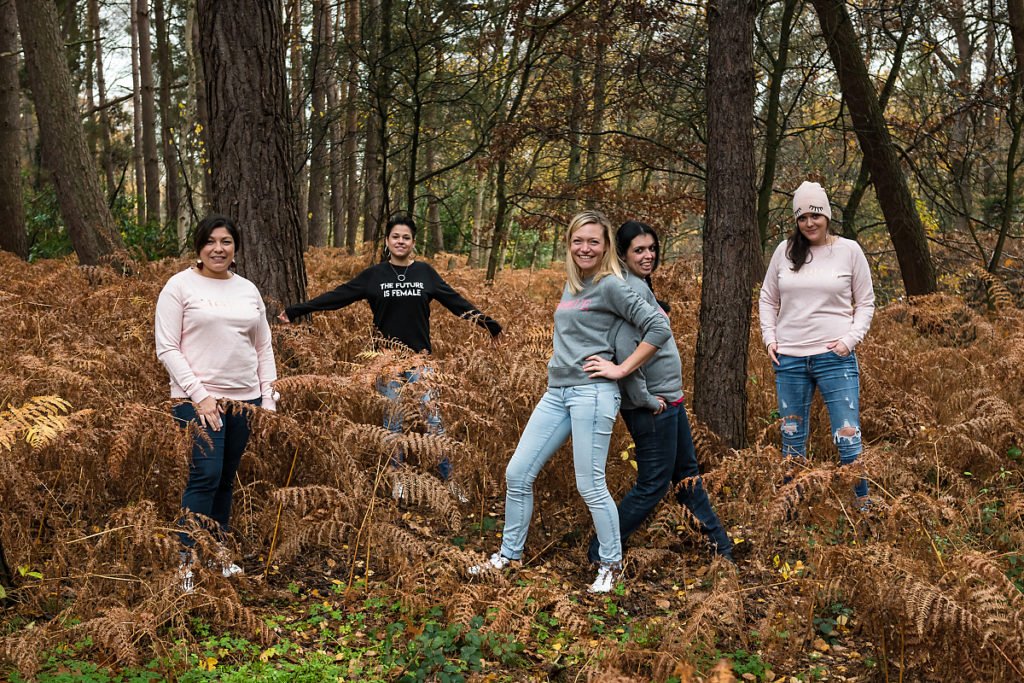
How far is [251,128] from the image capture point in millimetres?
6180

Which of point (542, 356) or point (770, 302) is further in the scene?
point (542, 356)

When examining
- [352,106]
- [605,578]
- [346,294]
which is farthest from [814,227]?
[352,106]

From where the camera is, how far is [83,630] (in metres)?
3.50

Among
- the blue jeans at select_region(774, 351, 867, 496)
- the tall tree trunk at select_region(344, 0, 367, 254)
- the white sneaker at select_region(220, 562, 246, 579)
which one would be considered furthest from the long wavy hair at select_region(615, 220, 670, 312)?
the tall tree trunk at select_region(344, 0, 367, 254)

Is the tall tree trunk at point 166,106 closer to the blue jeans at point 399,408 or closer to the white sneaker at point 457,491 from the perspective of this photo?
the blue jeans at point 399,408

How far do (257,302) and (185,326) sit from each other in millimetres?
422

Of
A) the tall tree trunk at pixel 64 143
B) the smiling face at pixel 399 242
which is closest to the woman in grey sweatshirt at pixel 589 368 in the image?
the smiling face at pixel 399 242

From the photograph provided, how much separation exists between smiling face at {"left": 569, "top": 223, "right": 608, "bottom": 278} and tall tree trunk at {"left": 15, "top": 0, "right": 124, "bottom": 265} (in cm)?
868

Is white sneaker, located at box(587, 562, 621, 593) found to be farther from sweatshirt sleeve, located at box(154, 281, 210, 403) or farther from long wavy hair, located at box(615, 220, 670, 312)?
sweatshirt sleeve, located at box(154, 281, 210, 403)

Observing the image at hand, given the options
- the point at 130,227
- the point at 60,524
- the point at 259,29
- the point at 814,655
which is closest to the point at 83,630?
the point at 60,524

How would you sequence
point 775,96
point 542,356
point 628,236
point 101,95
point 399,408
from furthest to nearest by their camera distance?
point 101,95 → point 775,96 → point 542,356 → point 399,408 → point 628,236

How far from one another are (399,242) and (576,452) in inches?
89.6

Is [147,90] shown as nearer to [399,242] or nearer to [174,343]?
[399,242]

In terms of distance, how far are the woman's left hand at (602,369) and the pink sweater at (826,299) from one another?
148cm
